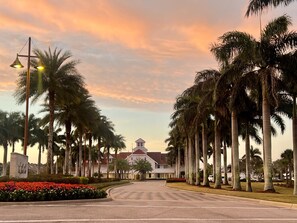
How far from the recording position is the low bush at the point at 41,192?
19484 millimetres

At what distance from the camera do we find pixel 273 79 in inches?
1219

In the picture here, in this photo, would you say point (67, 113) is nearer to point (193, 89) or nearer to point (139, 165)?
point (193, 89)

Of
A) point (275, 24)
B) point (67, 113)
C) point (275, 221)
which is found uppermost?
point (275, 24)

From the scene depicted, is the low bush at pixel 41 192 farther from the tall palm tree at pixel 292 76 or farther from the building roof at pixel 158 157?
the building roof at pixel 158 157

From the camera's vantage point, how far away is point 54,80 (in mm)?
37469

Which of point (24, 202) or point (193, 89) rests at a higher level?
point (193, 89)

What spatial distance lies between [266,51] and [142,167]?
99.5m

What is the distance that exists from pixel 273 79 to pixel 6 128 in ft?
190

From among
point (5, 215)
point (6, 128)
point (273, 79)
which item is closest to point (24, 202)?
point (5, 215)

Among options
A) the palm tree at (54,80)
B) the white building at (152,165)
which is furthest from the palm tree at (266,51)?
the white building at (152,165)

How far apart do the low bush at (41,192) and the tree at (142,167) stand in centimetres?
10691

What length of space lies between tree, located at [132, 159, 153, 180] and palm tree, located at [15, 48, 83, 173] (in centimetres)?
9054

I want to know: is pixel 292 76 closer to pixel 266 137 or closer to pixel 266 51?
pixel 266 51

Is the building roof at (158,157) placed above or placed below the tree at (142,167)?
above
